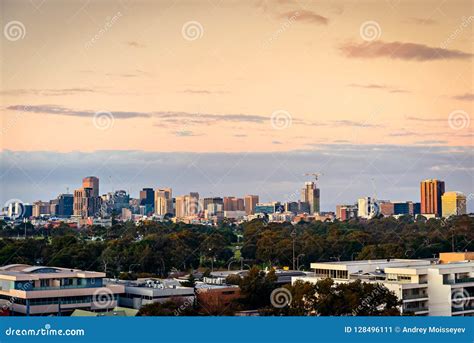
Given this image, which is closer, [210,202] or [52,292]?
[52,292]

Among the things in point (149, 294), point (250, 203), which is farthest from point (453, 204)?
point (149, 294)

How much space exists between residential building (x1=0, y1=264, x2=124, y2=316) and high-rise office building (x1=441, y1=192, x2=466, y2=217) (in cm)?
1233

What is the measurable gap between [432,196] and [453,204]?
62 cm

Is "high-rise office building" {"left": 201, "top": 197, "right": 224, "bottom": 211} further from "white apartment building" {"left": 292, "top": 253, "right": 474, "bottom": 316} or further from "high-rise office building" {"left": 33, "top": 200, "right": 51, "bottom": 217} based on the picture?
"white apartment building" {"left": 292, "top": 253, "right": 474, "bottom": 316}

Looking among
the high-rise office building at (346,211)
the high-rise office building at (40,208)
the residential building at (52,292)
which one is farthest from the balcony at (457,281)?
the high-rise office building at (346,211)

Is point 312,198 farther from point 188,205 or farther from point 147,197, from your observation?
point 147,197

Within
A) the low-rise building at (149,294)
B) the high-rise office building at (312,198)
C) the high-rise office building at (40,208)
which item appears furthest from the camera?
the high-rise office building at (312,198)

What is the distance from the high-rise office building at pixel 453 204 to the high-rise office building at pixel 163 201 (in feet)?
19.3

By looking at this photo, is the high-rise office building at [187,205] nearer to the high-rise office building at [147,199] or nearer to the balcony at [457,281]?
the high-rise office building at [147,199]

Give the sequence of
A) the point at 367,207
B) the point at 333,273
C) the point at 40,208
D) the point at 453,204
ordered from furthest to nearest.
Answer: the point at 367,207
the point at 453,204
the point at 40,208
the point at 333,273

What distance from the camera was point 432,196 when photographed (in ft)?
61.3

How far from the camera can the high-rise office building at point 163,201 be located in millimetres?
18250

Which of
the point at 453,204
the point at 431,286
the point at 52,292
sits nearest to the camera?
the point at 52,292
